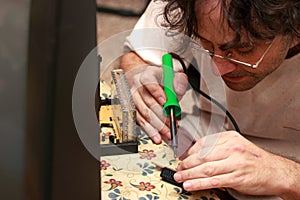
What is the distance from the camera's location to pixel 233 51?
860mm

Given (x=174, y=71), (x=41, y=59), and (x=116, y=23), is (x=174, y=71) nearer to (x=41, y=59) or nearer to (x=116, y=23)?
(x=41, y=59)

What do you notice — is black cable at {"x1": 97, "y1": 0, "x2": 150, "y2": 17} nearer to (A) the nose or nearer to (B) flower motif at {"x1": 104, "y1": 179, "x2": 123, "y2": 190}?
(A) the nose

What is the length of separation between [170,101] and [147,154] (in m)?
0.11

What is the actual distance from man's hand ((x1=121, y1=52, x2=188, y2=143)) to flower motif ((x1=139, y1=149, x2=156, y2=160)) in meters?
0.03

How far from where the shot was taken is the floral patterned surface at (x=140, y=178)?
2.36 ft

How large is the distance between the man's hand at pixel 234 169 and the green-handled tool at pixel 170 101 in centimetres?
4

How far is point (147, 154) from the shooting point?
812 millimetres

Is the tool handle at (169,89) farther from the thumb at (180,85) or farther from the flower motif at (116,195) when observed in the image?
the flower motif at (116,195)

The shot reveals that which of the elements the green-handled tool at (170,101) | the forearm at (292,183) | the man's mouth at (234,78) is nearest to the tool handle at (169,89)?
the green-handled tool at (170,101)

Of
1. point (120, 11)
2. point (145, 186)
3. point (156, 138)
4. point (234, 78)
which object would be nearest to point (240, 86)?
point (234, 78)

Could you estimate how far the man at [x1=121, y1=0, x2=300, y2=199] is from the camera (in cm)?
78

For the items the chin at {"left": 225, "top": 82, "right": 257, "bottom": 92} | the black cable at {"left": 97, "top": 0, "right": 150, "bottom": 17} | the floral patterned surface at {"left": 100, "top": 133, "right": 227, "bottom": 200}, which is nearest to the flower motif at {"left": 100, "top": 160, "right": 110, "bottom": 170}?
the floral patterned surface at {"left": 100, "top": 133, "right": 227, "bottom": 200}

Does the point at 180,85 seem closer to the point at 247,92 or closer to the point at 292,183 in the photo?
the point at 247,92

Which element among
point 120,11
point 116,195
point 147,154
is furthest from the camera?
point 120,11
